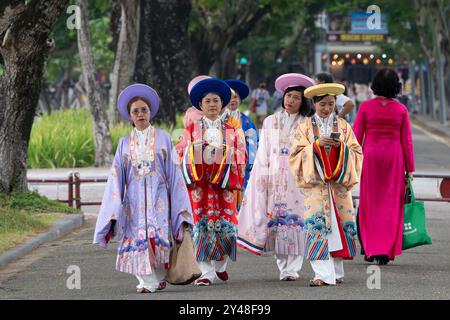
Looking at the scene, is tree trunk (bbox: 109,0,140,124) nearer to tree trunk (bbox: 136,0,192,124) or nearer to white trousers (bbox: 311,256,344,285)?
tree trunk (bbox: 136,0,192,124)

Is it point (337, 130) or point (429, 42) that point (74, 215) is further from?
point (429, 42)

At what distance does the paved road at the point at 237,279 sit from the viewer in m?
11.2

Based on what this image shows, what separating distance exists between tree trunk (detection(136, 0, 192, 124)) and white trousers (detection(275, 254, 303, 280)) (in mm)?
24141

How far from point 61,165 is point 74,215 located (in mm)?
12511

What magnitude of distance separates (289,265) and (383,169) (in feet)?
5.79

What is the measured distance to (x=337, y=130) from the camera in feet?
39.5

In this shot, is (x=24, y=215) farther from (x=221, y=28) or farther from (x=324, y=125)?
(x=221, y=28)

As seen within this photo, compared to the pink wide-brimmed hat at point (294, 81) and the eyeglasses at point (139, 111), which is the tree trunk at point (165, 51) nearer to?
the pink wide-brimmed hat at point (294, 81)

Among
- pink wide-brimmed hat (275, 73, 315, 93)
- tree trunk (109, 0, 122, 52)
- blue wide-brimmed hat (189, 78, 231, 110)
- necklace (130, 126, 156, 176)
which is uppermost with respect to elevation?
tree trunk (109, 0, 122, 52)

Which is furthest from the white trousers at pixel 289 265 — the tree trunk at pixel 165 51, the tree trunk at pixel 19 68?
the tree trunk at pixel 165 51

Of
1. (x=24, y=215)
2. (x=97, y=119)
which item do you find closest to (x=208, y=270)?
(x=24, y=215)

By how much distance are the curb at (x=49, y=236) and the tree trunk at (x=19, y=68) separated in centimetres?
111

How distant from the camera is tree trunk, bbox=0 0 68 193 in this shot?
18344 mm

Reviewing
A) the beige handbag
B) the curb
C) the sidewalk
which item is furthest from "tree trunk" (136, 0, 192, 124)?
the beige handbag
